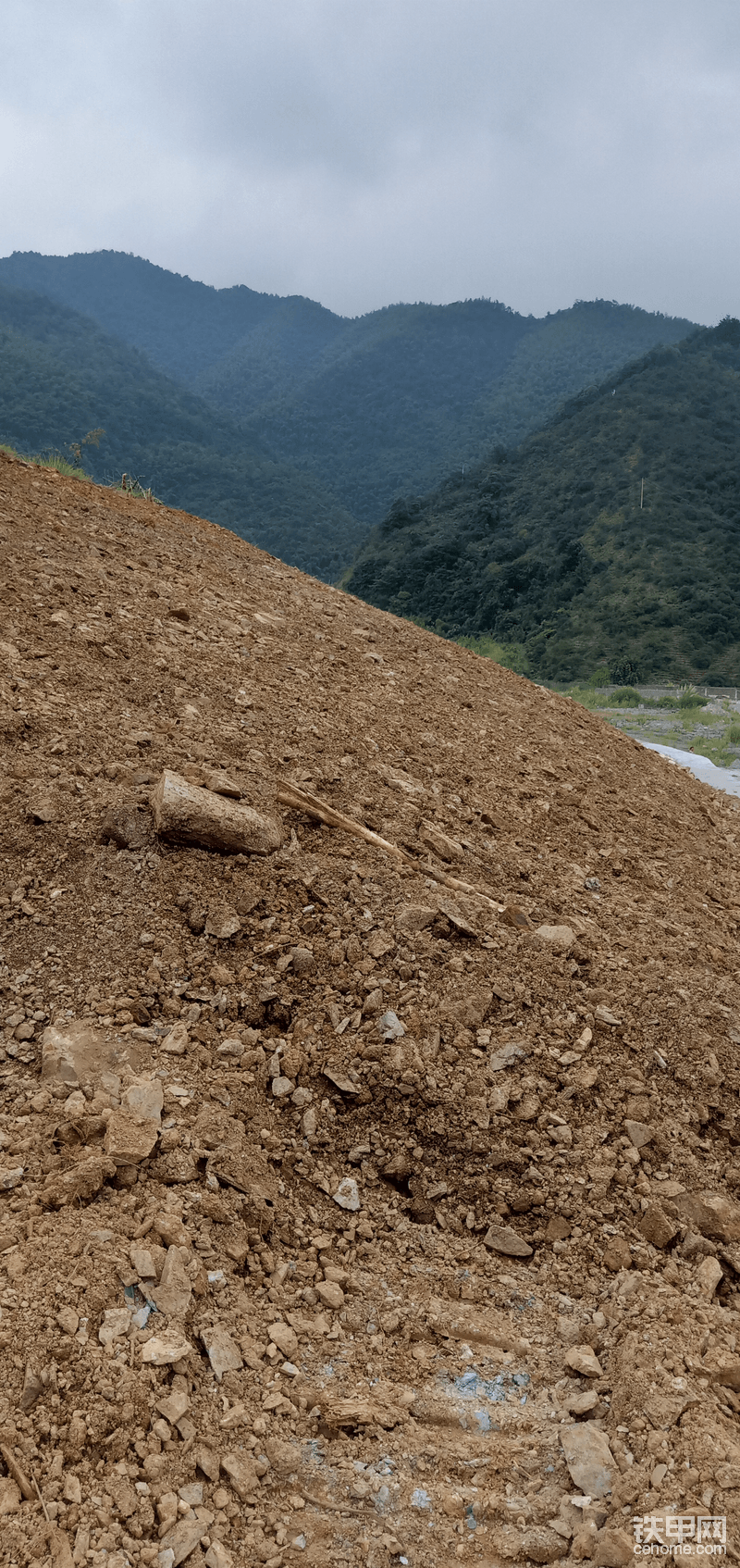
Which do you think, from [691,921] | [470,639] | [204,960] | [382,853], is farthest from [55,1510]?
[470,639]

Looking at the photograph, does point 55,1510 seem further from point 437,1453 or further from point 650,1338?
point 650,1338

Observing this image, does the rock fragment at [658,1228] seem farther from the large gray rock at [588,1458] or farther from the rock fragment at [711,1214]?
the large gray rock at [588,1458]

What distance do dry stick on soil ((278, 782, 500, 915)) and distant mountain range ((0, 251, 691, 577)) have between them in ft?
150

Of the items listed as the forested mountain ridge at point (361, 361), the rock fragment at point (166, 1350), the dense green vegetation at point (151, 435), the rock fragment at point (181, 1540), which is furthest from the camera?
the forested mountain ridge at point (361, 361)

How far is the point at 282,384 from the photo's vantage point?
84125 mm

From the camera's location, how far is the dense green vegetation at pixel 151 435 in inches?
1961

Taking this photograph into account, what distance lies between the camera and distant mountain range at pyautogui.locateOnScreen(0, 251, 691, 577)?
53.2m

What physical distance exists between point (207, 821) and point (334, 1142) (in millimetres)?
1070

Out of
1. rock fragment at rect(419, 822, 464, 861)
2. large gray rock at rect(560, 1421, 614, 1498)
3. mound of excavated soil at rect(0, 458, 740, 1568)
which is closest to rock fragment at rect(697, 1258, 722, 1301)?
mound of excavated soil at rect(0, 458, 740, 1568)

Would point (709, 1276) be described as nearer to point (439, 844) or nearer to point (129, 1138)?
point (129, 1138)

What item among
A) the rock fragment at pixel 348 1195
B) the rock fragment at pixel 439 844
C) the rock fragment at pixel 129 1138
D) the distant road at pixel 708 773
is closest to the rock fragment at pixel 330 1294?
the rock fragment at pixel 348 1195

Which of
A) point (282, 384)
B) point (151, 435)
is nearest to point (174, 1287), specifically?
point (151, 435)

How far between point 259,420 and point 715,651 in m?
54.1

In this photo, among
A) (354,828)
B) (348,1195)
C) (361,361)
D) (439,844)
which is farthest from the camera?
(361,361)
